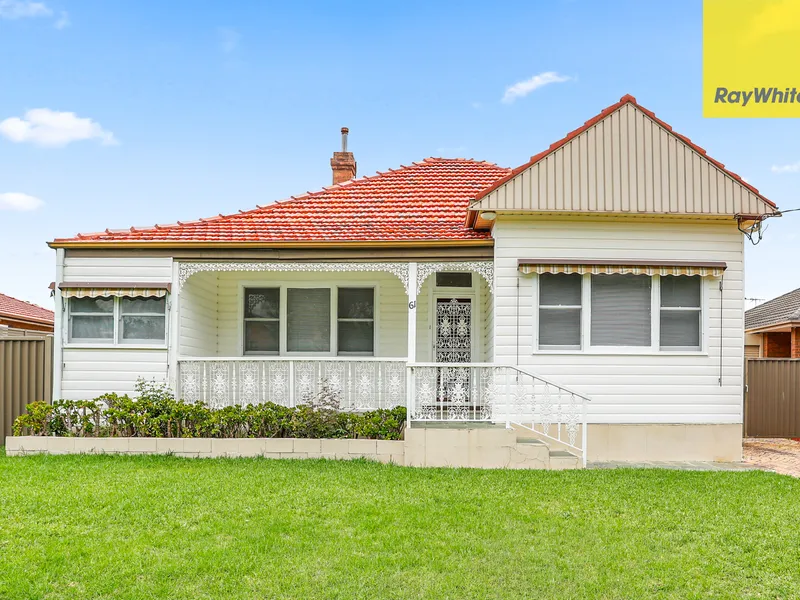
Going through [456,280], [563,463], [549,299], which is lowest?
[563,463]

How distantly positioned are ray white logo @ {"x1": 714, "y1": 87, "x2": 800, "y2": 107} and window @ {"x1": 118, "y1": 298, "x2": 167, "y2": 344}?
913cm

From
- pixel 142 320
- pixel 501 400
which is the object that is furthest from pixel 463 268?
pixel 142 320

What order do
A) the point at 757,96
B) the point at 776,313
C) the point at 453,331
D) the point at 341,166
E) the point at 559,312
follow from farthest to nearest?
the point at 776,313
the point at 341,166
the point at 453,331
the point at 559,312
the point at 757,96

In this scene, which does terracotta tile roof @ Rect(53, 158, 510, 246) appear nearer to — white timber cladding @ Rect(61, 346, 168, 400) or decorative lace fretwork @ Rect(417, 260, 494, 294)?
decorative lace fretwork @ Rect(417, 260, 494, 294)

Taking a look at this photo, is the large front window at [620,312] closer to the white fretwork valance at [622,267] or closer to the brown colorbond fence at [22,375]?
the white fretwork valance at [622,267]

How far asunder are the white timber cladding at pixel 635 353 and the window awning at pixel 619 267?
0.18 m

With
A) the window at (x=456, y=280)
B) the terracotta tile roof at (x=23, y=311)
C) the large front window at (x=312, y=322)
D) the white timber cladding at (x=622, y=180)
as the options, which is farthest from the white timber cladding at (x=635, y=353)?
the terracotta tile roof at (x=23, y=311)

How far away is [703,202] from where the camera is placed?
433 inches

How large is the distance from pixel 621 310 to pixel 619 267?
75 centimetres

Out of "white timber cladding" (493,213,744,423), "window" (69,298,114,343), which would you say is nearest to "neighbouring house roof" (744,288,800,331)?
"white timber cladding" (493,213,744,423)

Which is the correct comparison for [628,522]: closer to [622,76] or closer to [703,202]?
[703,202]

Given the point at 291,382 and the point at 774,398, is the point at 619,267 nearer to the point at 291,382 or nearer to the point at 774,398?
the point at 291,382

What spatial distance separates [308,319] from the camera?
1365 cm

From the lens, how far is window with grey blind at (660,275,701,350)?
446 inches
